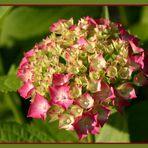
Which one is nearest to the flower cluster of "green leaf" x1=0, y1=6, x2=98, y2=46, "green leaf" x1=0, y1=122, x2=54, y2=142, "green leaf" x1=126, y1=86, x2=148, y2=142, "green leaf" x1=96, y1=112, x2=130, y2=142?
"green leaf" x1=96, y1=112, x2=130, y2=142

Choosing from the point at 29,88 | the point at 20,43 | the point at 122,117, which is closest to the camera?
the point at 29,88

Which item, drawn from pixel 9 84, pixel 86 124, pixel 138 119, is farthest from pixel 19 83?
pixel 138 119

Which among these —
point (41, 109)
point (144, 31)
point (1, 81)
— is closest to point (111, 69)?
point (41, 109)

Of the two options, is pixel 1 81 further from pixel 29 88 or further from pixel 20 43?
pixel 20 43

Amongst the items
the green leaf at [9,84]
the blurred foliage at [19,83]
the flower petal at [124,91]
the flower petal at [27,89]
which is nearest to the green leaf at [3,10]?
the blurred foliage at [19,83]

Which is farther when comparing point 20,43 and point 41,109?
point 20,43

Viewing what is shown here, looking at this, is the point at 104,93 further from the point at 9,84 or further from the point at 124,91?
the point at 9,84

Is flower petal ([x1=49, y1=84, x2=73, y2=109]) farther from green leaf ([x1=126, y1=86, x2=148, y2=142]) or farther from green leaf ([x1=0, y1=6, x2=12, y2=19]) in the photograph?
green leaf ([x1=126, y1=86, x2=148, y2=142])
